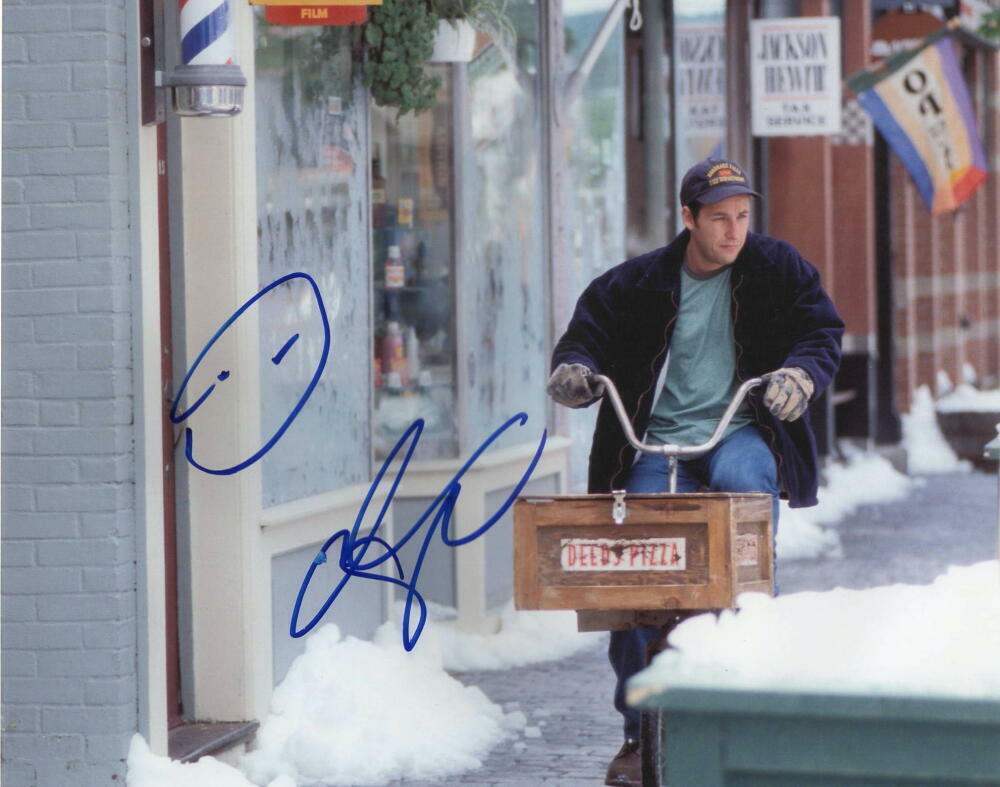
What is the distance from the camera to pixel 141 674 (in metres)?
5.68

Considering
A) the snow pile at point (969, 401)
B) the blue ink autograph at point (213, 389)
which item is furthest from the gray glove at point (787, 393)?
the snow pile at point (969, 401)

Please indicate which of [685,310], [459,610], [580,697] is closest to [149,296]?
[685,310]

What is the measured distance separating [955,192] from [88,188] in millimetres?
10502

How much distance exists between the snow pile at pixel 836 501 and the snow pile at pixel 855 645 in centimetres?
817

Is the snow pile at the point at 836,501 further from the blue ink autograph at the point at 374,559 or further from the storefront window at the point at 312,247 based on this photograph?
the storefront window at the point at 312,247

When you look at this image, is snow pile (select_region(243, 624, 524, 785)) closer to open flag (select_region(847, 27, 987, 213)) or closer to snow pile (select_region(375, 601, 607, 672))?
snow pile (select_region(375, 601, 607, 672))

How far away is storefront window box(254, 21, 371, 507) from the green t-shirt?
168 cm

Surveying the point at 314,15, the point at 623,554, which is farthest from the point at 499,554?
the point at 623,554

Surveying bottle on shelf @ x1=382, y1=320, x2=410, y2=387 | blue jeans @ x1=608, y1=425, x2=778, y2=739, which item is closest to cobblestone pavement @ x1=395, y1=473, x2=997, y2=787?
blue jeans @ x1=608, y1=425, x2=778, y2=739

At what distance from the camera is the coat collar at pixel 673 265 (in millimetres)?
5387

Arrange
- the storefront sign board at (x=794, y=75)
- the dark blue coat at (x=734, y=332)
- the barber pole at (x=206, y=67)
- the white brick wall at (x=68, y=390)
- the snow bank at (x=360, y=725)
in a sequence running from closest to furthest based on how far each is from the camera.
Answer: the dark blue coat at (x=734, y=332)
the white brick wall at (x=68, y=390)
the barber pole at (x=206, y=67)
the snow bank at (x=360, y=725)
the storefront sign board at (x=794, y=75)

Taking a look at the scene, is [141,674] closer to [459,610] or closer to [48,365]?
[48,365]

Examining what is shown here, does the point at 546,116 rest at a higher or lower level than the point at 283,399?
higher

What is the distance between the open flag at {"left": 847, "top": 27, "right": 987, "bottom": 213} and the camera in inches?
579
